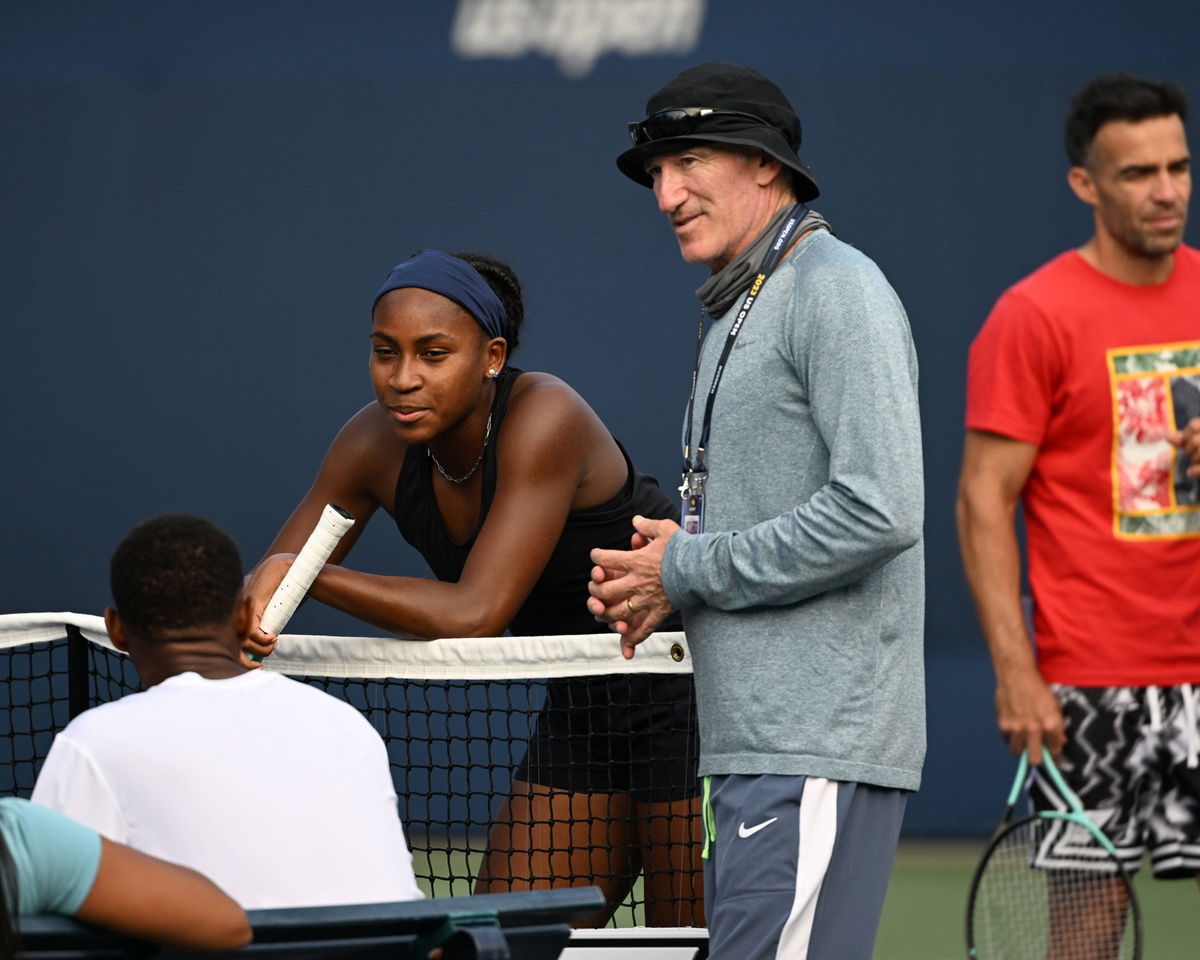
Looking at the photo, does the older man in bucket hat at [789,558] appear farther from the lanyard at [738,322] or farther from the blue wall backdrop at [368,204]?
the blue wall backdrop at [368,204]

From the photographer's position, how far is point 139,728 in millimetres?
2146

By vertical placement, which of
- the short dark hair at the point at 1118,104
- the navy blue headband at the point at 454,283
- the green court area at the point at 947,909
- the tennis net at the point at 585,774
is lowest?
the green court area at the point at 947,909

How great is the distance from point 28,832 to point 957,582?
526cm

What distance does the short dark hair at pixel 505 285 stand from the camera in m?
3.79

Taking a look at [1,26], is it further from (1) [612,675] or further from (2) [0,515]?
(1) [612,675]

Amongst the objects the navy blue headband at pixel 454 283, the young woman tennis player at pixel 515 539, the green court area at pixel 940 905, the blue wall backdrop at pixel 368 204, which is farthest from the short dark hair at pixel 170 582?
the blue wall backdrop at pixel 368 204

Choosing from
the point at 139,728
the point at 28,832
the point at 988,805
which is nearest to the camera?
the point at 28,832

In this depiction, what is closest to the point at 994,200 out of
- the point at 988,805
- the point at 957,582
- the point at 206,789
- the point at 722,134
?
the point at 957,582

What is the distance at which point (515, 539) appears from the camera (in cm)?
337

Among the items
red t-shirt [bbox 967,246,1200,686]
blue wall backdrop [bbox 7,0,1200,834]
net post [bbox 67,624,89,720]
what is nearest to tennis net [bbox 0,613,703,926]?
net post [bbox 67,624,89,720]

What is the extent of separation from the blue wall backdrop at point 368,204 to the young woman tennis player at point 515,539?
3190mm

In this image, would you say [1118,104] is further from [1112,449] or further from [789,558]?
[789,558]

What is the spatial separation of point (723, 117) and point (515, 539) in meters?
0.95

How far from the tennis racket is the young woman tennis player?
3.54 ft
